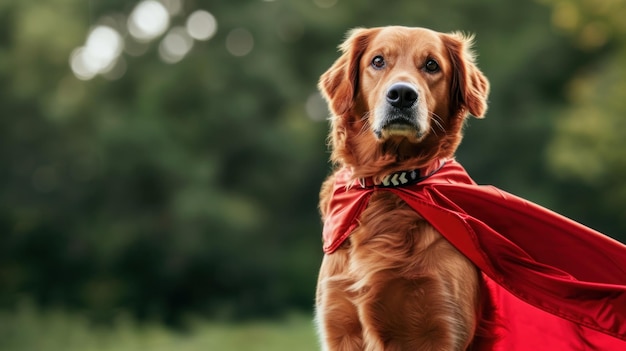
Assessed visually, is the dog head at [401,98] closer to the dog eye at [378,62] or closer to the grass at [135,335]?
the dog eye at [378,62]

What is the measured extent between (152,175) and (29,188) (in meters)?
2.47

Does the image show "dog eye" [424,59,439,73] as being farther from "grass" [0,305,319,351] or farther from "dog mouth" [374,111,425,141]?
"grass" [0,305,319,351]

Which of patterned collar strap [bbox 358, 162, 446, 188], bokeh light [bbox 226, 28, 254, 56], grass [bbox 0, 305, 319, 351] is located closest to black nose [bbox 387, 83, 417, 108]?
patterned collar strap [bbox 358, 162, 446, 188]

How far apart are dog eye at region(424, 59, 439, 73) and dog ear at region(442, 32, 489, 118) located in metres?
0.14

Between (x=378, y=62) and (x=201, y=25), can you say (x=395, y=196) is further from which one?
(x=201, y=25)

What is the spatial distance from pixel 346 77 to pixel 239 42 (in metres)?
16.2

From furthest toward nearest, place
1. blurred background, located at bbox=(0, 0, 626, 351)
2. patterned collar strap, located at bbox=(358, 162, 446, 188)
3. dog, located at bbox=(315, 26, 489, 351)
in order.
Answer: blurred background, located at bbox=(0, 0, 626, 351) → patterned collar strap, located at bbox=(358, 162, 446, 188) → dog, located at bbox=(315, 26, 489, 351)

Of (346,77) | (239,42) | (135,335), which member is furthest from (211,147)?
(346,77)

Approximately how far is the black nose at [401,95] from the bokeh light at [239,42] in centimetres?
1628

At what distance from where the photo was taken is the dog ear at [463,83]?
164 inches

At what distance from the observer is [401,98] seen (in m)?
3.92

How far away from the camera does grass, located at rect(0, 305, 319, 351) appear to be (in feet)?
44.0

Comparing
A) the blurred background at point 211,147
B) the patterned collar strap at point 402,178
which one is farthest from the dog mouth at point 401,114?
the blurred background at point 211,147

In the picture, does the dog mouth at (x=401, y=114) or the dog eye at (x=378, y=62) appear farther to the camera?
the dog eye at (x=378, y=62)
